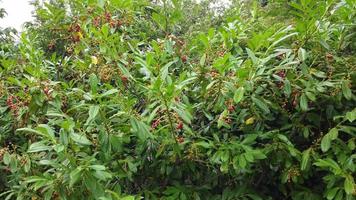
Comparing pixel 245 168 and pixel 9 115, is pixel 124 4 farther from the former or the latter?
pixel 245 168

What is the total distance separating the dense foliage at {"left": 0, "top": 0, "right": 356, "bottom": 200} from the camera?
180 cm

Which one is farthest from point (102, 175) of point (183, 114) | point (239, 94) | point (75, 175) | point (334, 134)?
point (334, 134)

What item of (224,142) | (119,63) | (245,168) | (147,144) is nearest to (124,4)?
(119,63)

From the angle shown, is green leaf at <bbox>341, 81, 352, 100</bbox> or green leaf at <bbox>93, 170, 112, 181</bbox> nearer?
green leaf at <bbox>93, 170, 112, 181</bbox>

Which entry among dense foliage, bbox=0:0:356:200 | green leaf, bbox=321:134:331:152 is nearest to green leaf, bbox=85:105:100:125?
dense foliage, bbox=0:0:356:200

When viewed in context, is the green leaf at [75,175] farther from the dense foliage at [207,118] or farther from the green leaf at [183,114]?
the green leaf at [183,114]

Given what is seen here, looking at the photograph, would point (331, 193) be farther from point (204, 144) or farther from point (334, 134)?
point (204, 144)

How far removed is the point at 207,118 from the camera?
7.16 ft

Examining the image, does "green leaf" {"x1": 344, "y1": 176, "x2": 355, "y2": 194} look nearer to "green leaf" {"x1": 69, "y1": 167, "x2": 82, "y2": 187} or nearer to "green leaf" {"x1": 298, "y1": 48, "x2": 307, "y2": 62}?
"green leaf" {"x1": 298, "y1": 48, "x2": 307, "y2": 62}

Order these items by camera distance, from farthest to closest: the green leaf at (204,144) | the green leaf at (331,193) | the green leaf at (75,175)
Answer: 1. the green leaf at (204,144)
2. the green leaf at (331,193)
3. the green leaf at (75,175)


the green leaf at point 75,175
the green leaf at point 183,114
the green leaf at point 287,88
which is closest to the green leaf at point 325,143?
the green leaf at point 287,88

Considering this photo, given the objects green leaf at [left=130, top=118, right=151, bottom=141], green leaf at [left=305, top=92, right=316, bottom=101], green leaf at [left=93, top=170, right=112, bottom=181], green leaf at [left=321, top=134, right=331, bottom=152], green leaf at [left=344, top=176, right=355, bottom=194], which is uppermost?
green leaf at [left=130, top=118, right=151, bottom=141]

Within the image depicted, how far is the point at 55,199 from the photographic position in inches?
74.0

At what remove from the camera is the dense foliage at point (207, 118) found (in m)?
1.80
